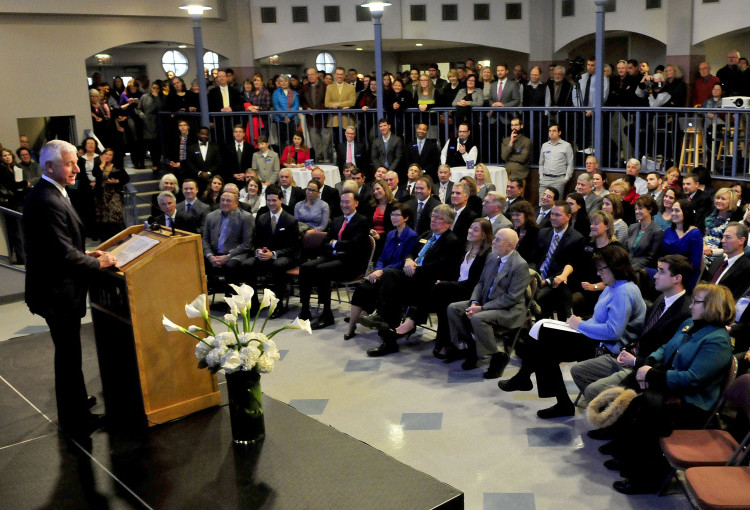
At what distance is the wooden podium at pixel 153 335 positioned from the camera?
3.87 meters

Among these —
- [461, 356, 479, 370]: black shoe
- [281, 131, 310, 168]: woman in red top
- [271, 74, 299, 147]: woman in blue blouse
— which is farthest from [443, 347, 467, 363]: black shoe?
Result: [271, 74, 299, 147]: woman in blue blouse

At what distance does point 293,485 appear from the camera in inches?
137

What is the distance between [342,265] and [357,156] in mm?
3551

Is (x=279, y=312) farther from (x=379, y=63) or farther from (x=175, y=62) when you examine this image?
(x=175, y=62)

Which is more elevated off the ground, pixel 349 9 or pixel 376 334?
pixel 349 9

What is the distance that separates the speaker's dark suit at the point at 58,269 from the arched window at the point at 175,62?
1639cm

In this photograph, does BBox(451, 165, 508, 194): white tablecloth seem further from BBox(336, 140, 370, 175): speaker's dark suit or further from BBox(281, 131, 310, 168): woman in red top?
BBox(281, 131, 310, 168): woman in red top

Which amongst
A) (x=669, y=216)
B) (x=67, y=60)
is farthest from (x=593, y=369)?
(x=67, y=60)

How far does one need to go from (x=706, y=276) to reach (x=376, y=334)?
2776 millimetres

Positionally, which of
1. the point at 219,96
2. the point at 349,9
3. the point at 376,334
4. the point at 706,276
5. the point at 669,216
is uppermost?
the point at 349,9

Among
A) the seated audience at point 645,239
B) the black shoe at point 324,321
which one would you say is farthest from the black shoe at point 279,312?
the seated audience at point 645,239

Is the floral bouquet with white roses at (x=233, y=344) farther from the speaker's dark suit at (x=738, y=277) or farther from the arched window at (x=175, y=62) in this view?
the arched window at (x=175, y=62)

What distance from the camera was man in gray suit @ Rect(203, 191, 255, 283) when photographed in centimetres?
782

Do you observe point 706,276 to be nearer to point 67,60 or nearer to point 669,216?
→ point 669,216
